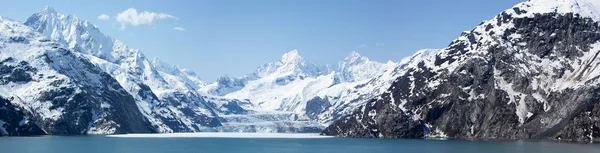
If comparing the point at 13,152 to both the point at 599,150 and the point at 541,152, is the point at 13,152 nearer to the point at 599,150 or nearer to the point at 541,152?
the point at 541,152

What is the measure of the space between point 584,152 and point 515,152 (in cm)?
1781

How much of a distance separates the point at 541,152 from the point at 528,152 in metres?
3.35

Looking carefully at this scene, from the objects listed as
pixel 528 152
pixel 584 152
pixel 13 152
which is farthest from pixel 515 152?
pixel 13 152

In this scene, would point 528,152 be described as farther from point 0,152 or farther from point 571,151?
point 0,152

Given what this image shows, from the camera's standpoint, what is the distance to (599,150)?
19688 cm

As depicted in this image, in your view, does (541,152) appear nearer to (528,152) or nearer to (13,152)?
(528,152)

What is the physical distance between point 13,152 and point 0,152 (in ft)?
10.7

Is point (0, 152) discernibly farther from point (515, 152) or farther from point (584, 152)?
point (584, 152)

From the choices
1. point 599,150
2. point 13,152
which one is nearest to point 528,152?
point 599,150

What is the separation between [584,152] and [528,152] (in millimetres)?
14263

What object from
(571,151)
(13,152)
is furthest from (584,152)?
(13,152)

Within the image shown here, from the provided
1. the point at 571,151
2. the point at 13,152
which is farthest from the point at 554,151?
the point at 13,152

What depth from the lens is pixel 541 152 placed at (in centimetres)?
19562

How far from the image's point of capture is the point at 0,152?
19650 cm
